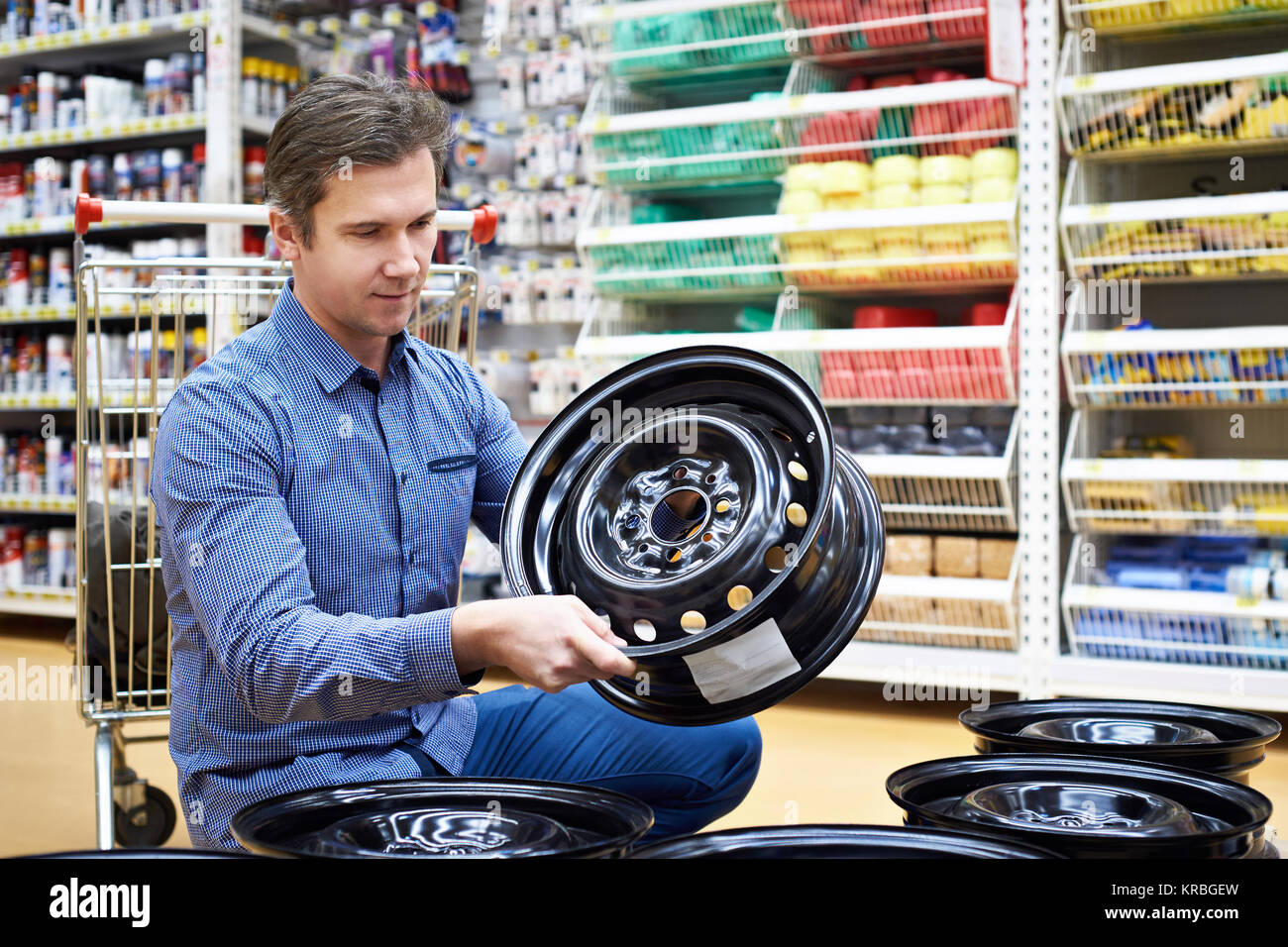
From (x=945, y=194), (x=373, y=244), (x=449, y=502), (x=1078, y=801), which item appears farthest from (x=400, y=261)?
(x=945, y=194)

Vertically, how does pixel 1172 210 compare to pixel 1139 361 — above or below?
above

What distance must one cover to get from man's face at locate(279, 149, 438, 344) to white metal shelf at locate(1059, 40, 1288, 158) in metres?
2.51

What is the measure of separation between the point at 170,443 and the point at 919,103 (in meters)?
2.85

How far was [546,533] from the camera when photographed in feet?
4.67

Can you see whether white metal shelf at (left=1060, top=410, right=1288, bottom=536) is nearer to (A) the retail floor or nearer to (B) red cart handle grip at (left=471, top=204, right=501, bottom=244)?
(A) the retail floor

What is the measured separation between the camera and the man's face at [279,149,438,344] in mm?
1437

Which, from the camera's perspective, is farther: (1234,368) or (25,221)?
(25,221)

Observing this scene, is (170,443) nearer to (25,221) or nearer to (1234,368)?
(1234,368)

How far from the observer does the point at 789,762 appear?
3074mm

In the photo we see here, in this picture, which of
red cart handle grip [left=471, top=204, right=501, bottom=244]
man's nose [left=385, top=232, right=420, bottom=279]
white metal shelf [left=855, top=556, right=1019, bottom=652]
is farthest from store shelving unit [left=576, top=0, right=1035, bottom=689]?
man's nose [left=385, top=232, right=420, bottom=279]

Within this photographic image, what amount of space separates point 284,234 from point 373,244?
0.15 m

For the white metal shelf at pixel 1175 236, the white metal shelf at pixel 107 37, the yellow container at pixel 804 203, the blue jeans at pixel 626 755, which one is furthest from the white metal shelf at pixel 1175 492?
the white metal shelf at pixel 107 37

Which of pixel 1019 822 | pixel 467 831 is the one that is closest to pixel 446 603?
pixel 467 831

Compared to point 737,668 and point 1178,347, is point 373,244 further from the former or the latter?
point 1178,347
